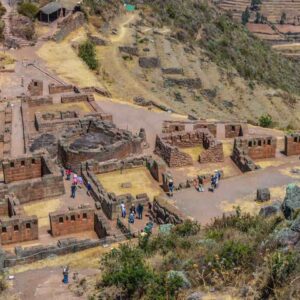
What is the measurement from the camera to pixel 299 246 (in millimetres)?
15984

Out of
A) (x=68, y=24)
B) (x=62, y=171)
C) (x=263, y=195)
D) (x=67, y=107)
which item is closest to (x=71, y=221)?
(x=62, y=171)

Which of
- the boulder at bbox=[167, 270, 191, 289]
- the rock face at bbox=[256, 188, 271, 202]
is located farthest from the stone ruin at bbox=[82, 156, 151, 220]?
the boulder at bbox=[167, 270, 191, 289]

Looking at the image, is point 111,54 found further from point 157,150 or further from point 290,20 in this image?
point 290,20

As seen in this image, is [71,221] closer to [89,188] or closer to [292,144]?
[89,188]

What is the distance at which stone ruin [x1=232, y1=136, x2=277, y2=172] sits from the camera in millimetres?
34062

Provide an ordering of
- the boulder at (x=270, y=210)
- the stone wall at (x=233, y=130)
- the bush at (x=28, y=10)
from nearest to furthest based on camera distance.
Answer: the boulder at (x=270, y=210) → the stone wall at (x=233, y=130) → the bush at (x=28, y=10)

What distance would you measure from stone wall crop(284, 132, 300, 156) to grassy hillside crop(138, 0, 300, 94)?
3744 centimetres

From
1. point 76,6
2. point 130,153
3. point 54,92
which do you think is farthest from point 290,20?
point 130,153

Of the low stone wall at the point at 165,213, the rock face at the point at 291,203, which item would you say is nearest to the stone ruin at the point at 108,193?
the low stone wall at the point at 165,213

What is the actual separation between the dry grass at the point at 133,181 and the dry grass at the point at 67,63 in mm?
20148

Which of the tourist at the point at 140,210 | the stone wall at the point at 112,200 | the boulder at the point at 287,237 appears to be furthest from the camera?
the tourist at the point at 140,210

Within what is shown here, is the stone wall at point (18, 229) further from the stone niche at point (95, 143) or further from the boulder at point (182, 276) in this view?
the boulder at point (182, 276)

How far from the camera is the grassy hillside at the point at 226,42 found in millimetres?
75500

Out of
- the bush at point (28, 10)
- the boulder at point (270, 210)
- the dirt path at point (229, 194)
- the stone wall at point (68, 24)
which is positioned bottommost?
the dirt path at point (229, 194)
